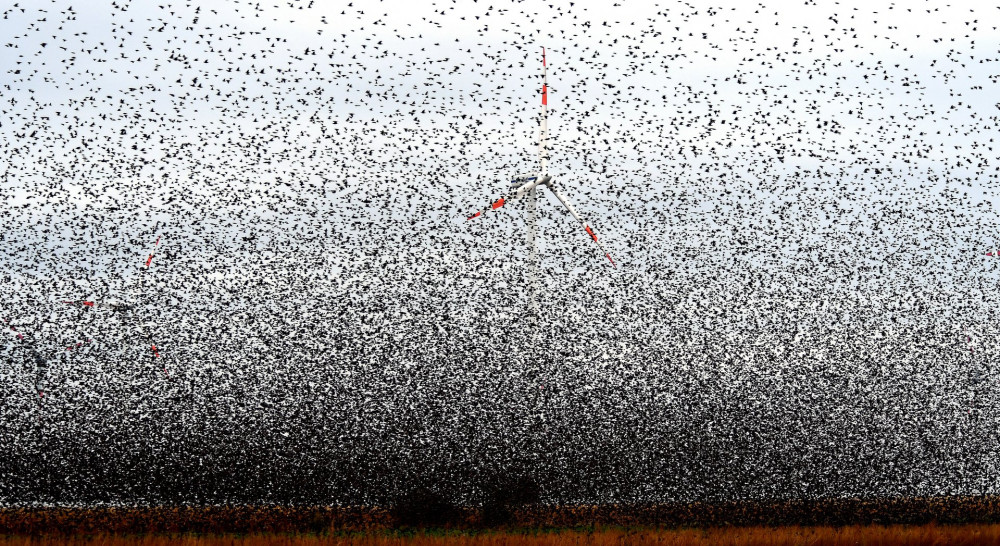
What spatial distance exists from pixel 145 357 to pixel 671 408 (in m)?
24.9

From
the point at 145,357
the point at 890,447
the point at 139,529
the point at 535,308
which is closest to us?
the point at 139,529

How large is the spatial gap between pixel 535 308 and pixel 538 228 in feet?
9.91

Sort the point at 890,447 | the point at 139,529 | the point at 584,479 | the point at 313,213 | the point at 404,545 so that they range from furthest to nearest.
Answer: the point at 890,447
the point at 584,479
the point at 139,529
the point at 313,213
the point at 404,545

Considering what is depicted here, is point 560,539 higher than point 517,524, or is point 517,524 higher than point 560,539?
point 560,539

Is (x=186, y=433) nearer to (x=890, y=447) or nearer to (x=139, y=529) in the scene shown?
(x=139, y=529)

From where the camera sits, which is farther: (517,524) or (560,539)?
(517,524)

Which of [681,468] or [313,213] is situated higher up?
[313,213]

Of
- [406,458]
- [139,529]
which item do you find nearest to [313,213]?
[139,529]

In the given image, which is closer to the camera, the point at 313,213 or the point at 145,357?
the point at 313,213

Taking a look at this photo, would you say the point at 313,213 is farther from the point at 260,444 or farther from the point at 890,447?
the point at 890,447

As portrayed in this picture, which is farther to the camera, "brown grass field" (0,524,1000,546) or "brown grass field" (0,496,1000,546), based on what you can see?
"brown grass field" (0,496,1000,546)

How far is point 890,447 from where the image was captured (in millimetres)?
53688

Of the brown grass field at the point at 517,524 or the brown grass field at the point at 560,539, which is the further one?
the brown grass field at the point at 517,524

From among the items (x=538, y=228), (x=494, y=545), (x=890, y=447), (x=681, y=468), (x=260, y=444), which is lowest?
(x=890, y=447)
